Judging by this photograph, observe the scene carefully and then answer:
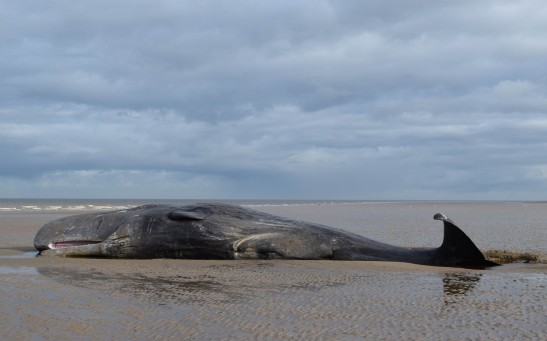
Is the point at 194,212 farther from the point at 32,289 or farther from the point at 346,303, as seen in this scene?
the point at 346,303

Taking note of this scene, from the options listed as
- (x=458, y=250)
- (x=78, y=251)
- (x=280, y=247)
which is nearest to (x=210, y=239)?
(x=280, y=247)

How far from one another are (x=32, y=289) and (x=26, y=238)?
8.82 meters

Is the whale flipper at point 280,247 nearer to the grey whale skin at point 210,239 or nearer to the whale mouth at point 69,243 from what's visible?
the grey whale skin at point 210,239

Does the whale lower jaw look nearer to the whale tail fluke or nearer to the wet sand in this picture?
the wet sand

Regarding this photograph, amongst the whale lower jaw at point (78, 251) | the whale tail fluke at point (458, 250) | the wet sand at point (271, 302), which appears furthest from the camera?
the whale lower jaw at point (78, 251)

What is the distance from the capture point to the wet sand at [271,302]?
4180 millimetres

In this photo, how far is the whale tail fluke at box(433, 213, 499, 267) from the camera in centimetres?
793

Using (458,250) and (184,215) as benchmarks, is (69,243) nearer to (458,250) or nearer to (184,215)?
(184,215)

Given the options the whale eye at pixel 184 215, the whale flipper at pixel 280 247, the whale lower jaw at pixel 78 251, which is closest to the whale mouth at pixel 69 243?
the whale lower jaw at pixel 78 251

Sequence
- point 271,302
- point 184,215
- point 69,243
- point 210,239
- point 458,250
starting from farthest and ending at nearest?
point 69,243, point 184,215, point 210,239, point 458,250, point 271,302

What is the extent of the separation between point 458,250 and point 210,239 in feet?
12.8

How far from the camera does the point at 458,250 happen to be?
803cm

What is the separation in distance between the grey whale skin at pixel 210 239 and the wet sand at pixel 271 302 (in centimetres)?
88

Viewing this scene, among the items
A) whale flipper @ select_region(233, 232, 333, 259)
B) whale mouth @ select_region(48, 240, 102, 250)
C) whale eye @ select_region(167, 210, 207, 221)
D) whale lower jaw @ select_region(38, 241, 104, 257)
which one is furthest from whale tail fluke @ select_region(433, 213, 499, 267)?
whale mouth @ select_region(48, 240, 102, 250)
